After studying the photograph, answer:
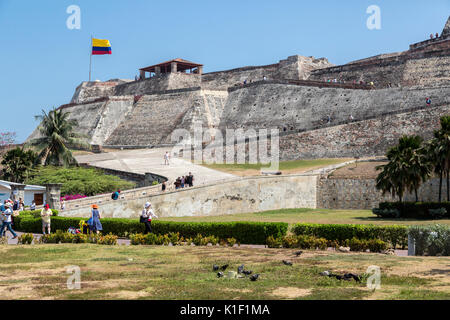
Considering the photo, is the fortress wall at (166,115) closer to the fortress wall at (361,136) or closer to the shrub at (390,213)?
the fortress wall at (361,136)

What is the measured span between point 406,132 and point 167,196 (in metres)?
19.0

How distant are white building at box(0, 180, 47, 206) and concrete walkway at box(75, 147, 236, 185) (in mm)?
7046

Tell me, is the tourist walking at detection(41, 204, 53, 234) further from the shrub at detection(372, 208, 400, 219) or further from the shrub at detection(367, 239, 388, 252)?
the shrub at detection(372, 208, 400, 219)

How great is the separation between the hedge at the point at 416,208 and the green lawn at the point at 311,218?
0.96 metres

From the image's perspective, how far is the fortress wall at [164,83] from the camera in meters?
68.1

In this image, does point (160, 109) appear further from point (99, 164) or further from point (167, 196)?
point (167, 196)

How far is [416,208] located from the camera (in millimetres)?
27875

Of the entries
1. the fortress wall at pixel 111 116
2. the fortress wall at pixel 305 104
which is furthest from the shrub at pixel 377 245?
the fortress wall at pixel 111 116

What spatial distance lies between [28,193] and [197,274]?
20980 mm

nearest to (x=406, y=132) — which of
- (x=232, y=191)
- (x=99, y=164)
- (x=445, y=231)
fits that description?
(x=232, y=191)

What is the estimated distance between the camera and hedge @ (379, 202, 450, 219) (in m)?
27.2

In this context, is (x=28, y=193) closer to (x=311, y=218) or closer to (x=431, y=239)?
(x=311, y=218)

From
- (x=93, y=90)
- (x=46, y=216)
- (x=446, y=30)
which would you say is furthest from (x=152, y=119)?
(x=46, y=216)

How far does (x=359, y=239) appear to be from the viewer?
1697 centimetres
